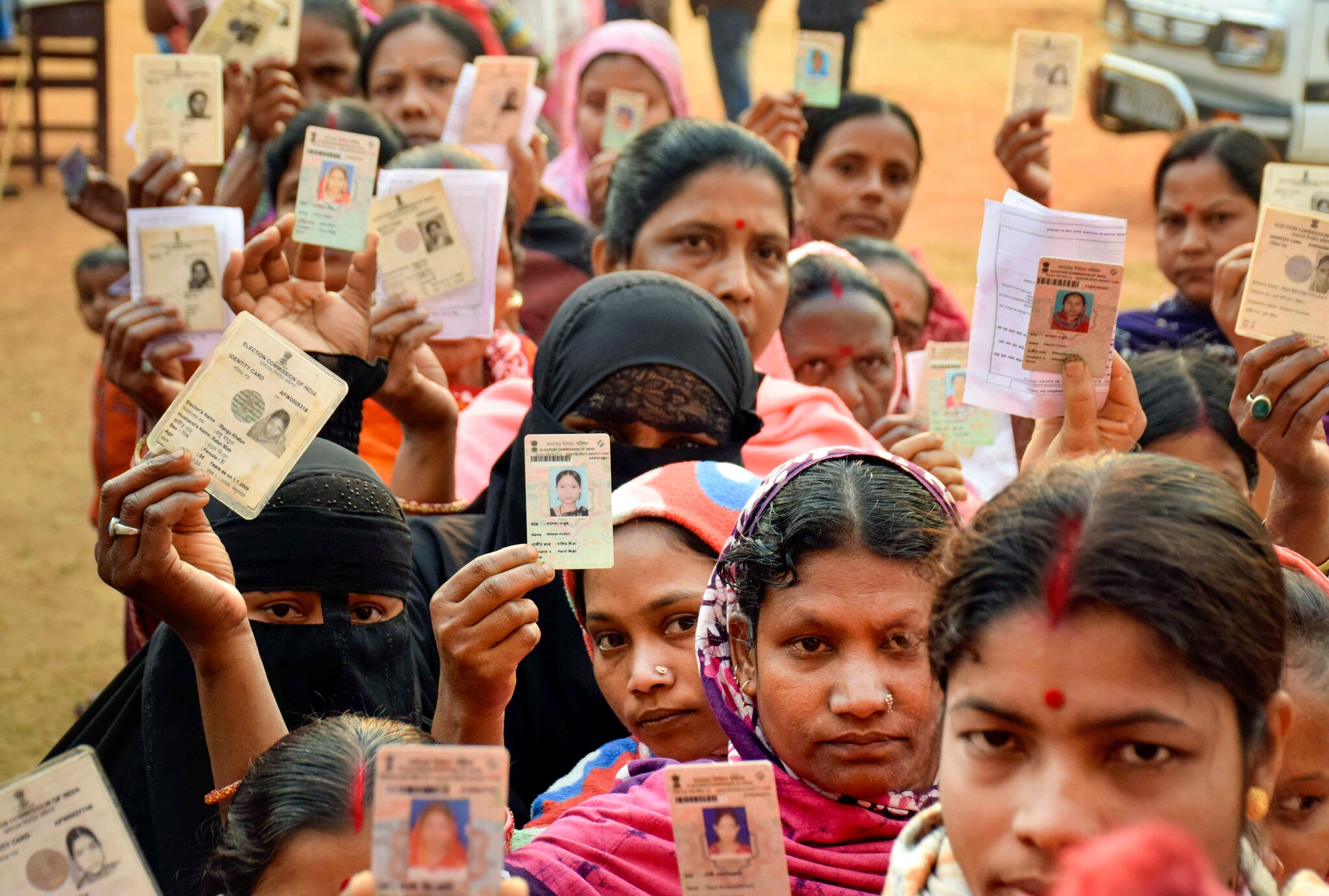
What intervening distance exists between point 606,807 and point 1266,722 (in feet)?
3.29

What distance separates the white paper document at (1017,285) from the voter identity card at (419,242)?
1623mm

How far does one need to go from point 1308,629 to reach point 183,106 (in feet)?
11.5

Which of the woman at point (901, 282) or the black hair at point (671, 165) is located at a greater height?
the black hair at point (671, 165)

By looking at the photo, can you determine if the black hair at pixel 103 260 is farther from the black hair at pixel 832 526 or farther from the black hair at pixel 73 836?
the black hair at pixel 73 836

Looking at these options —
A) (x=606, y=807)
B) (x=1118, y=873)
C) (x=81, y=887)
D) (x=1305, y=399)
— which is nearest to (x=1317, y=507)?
(x=1305, y=399)

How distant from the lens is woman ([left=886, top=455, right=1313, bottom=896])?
1370mm

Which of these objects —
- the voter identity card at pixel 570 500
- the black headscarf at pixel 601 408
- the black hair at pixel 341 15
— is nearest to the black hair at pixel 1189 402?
the black headscarf at pixel 601 408

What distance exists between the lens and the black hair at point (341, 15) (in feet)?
19.6

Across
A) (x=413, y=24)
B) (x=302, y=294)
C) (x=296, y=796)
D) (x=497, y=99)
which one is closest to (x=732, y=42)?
(x=413, y=24)

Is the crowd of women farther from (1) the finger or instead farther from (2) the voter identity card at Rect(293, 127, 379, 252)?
(2) the voter identity card at Rect(293, 127, 379, 252)

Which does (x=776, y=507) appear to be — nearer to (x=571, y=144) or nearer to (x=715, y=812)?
(x=715, y=812)

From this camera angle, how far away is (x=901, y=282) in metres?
4.92

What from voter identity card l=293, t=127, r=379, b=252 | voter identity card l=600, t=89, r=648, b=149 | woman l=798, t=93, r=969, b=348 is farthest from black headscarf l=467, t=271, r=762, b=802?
voter identity card l=600, t=89, r=648, b=149

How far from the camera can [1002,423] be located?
3.86m
